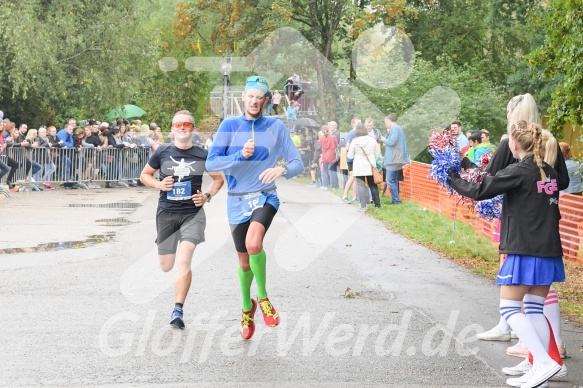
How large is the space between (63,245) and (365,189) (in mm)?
8279

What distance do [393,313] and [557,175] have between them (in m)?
2.76

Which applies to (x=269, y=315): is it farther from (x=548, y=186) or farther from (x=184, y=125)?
(x=548, y=186)

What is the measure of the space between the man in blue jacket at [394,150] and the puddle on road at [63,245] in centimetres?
775

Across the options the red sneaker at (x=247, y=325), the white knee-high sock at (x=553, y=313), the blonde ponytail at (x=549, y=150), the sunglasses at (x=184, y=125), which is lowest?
the red sneaker at (x=247, y=325)

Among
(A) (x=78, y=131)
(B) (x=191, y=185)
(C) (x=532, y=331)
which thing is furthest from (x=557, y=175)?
(A) (x=78, y=131)

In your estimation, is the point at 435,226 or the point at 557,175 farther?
the point at 435,226

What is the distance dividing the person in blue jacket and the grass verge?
2954mm

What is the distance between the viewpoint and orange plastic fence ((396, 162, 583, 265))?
44.4ft

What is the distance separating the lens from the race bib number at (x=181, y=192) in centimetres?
898

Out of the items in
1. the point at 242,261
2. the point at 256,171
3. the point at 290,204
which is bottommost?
the point at 290,204

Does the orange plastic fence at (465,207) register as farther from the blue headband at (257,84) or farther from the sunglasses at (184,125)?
the sunglasses at (184,125)

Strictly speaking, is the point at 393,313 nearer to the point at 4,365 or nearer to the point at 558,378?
the point at 558,378

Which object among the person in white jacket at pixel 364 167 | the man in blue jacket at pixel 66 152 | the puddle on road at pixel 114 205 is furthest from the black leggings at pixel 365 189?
the man in blue jacket at pixel 66 152

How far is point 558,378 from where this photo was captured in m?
7.03
